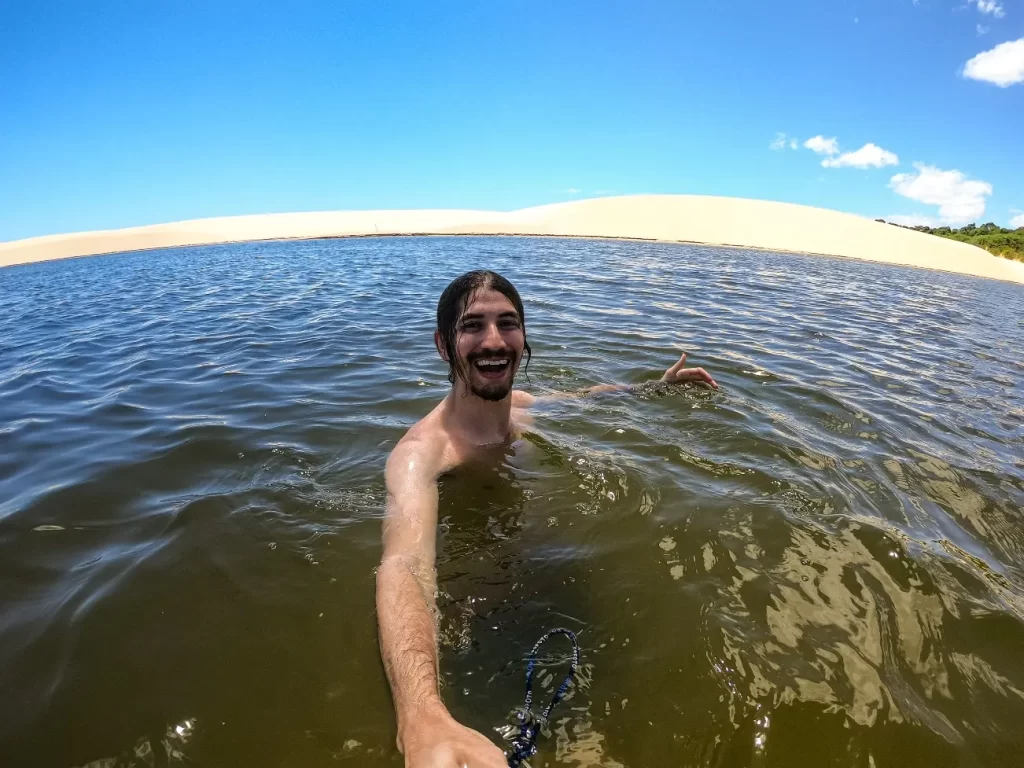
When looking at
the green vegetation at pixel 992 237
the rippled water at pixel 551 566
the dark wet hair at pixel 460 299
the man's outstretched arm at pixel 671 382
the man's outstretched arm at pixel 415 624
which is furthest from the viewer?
the green vegetation at pixel 992 237

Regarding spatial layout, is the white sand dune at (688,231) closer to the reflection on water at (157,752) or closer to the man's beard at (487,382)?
the man's beard at (487,382)

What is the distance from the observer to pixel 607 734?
1.71m

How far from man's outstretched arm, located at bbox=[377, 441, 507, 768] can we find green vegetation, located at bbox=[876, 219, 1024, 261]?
40.2 m

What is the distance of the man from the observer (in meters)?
1.48

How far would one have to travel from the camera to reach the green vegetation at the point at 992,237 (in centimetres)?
3131

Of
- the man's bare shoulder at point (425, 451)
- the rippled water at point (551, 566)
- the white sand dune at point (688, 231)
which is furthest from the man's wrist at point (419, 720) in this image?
the white sand dune at point (688, 231)

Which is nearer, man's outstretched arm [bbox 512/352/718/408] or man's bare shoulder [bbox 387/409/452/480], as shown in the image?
man's bare shoulder [bbox 387/409/452/480]

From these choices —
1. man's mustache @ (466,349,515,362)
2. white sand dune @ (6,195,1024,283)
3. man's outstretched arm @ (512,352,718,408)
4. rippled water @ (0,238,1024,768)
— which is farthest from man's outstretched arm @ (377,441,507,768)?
white sand dune @ (6,195,1024,283)

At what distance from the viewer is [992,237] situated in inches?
1484

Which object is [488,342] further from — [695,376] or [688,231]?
[688,231]

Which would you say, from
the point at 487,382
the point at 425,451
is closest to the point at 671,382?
the point at 487,382

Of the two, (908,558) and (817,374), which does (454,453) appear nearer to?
(908,558)

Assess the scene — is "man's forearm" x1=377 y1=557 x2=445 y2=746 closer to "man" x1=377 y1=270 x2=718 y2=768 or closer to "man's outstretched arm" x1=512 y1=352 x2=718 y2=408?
"man" x1=377 y1=270 x2=718 y2=768

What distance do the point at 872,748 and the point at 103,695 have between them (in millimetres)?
2706
